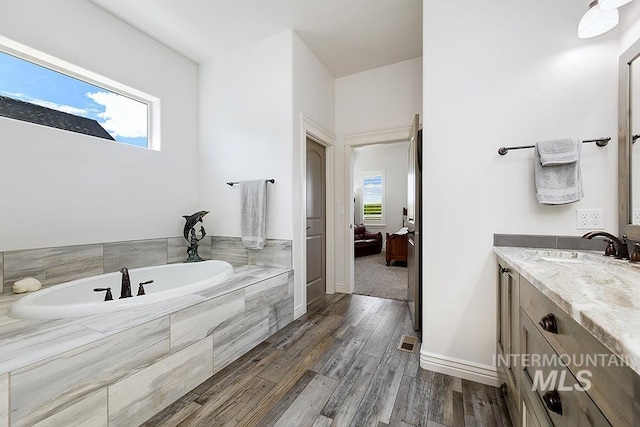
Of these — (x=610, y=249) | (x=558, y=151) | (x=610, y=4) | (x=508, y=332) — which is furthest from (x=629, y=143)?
(x=508, y=332)

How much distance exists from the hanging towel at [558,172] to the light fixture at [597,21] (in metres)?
0.53

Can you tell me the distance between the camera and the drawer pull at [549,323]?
2.44ft

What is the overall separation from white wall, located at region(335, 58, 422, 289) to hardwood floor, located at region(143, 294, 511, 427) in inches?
59.3

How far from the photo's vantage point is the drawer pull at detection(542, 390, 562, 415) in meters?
0.70

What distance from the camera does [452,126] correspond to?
172 centimetres

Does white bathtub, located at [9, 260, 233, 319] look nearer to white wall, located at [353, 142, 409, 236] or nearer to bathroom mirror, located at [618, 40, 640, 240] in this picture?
bathroom mirror, located at [618, 40, 640, 240]

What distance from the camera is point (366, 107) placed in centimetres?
336

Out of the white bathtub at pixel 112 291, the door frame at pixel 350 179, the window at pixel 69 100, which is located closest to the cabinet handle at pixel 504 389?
the white bathtub at pixel 112 291

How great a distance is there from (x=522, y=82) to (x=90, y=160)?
3.33 metres

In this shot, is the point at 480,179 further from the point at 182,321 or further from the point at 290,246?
the point at 182,321

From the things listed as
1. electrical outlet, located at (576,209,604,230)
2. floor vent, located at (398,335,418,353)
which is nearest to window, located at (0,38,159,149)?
floor vent, located at (398,335,418,353)

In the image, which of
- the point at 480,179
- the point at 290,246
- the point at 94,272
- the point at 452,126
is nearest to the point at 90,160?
the point at 94,272

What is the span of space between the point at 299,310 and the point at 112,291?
168 centimetres

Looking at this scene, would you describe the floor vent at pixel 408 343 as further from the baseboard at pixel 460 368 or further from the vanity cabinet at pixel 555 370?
the vanity cabinet at pixel 555 370
